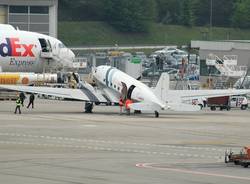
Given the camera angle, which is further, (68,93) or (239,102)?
(239,102)

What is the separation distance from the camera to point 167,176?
34312mm

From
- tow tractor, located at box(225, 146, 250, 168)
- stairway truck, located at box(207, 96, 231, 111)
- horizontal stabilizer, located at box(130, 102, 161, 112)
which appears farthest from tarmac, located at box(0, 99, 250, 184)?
stairway truck, located at box(207, 96, 231, 111)

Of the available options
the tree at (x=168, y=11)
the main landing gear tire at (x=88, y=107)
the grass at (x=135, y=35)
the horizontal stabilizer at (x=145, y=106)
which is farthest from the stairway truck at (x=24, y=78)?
the tree at (x=168, y=11)

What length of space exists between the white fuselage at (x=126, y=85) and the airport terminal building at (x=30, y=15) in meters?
44.1

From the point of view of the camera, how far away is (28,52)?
9538 cm

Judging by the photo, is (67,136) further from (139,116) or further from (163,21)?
(163,21)

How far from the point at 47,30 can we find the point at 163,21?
7117cm

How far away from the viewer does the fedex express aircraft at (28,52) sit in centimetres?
9338

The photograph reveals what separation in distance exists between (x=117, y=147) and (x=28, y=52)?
51380 millimetres

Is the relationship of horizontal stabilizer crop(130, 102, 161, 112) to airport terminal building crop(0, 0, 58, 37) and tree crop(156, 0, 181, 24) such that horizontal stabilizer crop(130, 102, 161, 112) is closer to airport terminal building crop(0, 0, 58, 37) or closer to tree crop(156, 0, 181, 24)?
airport terminal building crop(0, 0, 58, 37)

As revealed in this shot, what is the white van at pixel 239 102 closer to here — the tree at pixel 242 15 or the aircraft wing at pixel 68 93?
the aircraft wing at pixel 68 93

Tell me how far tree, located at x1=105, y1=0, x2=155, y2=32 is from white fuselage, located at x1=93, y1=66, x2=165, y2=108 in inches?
3949

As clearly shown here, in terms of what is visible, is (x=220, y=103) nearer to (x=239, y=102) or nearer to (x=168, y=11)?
(x=239, y=102)

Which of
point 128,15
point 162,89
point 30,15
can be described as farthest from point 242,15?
point 162,89
